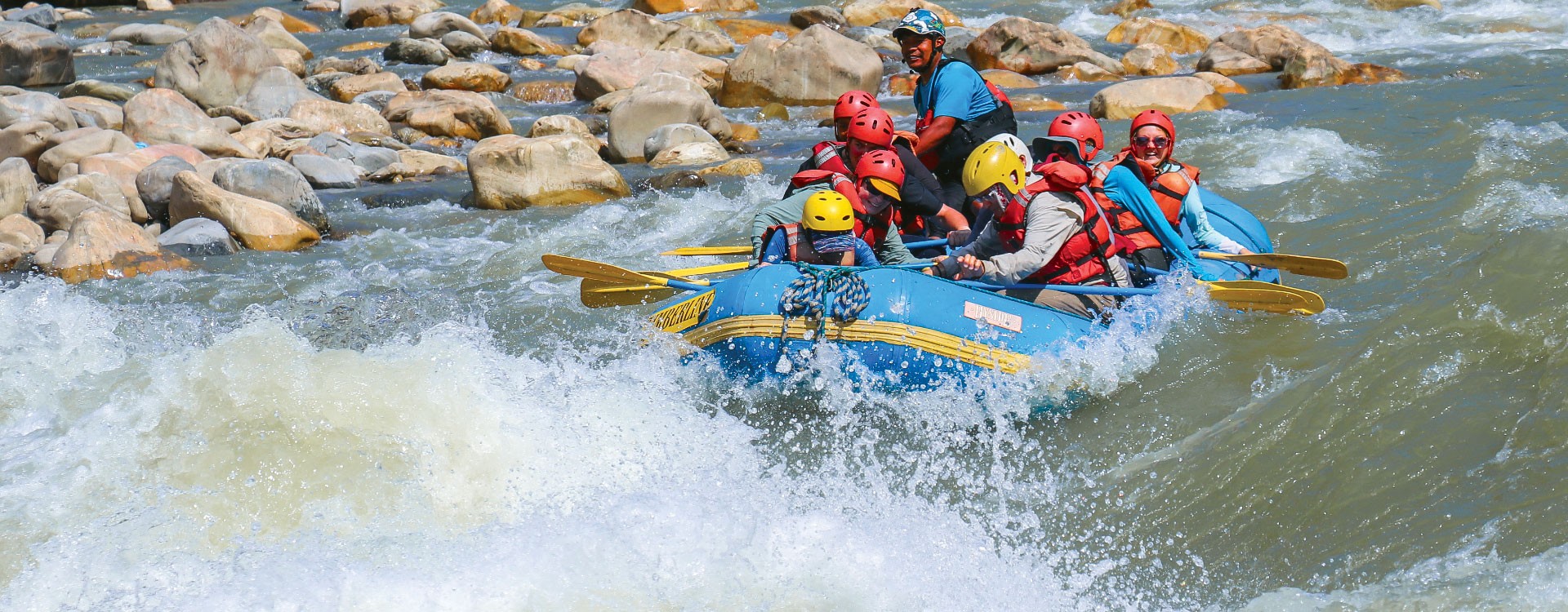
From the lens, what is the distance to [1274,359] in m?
5.83

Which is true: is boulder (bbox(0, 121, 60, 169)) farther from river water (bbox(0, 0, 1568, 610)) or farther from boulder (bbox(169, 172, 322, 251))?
river water (bbox(0, 0, 1568, 610))

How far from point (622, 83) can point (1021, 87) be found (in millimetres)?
5159

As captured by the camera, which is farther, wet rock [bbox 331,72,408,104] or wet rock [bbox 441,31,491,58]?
wet rock [bbox 441,31,491,58]

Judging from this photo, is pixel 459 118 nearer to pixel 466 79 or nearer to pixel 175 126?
pixel 466 79

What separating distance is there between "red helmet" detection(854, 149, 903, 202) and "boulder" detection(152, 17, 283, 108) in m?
10.9

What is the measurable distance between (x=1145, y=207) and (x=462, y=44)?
14574mm

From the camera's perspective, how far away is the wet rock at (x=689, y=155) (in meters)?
12.2

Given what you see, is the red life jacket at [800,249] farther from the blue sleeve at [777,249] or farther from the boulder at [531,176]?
the boulder at [531,176]

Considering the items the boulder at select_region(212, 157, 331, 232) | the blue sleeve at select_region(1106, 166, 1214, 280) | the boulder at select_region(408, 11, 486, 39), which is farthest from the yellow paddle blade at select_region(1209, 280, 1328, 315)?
the boulder at select_region(408, 11, 486, 39)

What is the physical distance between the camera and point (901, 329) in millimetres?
5195

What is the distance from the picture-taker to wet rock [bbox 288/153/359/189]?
11445mm

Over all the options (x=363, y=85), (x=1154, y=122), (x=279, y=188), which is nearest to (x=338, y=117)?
(x=363, y=85)

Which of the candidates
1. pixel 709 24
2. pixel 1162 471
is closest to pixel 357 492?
pixel 1162 471

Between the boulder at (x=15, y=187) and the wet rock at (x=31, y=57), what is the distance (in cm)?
716
